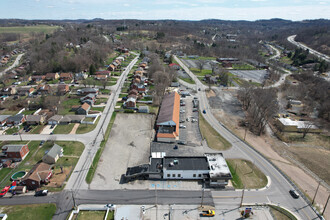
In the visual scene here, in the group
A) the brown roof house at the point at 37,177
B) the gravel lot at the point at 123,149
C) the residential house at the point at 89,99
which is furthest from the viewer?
the residential house at the point at 89,99

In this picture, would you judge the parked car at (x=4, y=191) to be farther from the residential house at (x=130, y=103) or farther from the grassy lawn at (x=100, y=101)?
the grassy lawn at (x=100, y=101)

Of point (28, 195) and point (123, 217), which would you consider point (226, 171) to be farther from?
point (28, 195)

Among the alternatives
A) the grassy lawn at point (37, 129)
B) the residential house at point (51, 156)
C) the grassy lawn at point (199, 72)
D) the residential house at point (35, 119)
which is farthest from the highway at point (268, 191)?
the grassy lawn at point (199, 72)

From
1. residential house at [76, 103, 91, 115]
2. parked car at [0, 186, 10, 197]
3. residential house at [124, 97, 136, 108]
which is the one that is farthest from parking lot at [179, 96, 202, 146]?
parked car at [0, 186, 10, 197]

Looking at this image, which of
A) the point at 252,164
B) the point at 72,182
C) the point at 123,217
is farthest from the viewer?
the point at 252,164

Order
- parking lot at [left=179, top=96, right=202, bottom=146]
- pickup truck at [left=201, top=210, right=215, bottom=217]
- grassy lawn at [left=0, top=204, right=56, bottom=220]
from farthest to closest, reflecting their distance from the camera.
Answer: parking lot at [left=179, top=96, right=202, bottom=146] → pickup truck at [left=201, top=210, right=215, bottom=217] → grassy lawn at [left=0, top=204, right=56, bottom=220]

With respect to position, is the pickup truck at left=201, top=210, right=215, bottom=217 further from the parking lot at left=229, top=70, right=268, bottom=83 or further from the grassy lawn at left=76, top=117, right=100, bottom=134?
the parking lot at left=229, top=70, right=268, bottom=83

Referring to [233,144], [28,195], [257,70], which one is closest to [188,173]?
[233,144]
